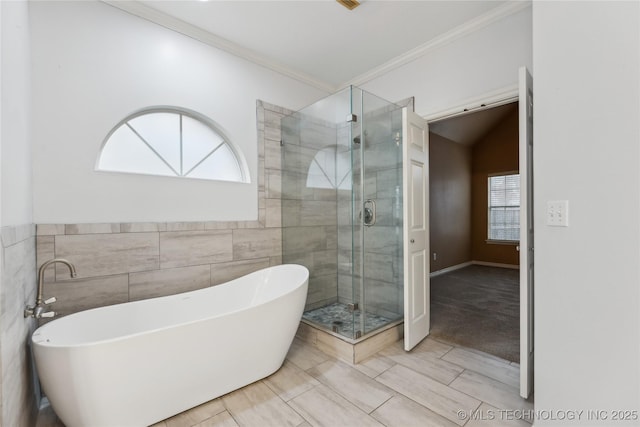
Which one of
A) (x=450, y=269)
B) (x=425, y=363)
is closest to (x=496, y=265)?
(x=450, y=269)

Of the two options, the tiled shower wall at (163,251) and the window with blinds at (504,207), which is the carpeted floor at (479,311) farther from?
the tiled shower wall at (163,251)

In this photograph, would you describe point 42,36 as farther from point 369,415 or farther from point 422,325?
point 422,325

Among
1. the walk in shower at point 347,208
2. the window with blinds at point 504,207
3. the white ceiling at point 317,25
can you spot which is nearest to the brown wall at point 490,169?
the window with blinds at point 504,207

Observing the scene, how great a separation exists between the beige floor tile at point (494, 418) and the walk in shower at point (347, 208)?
93cm

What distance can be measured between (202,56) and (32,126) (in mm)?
1393

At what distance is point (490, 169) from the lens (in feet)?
20.6

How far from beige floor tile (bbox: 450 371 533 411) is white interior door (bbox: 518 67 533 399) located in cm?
7

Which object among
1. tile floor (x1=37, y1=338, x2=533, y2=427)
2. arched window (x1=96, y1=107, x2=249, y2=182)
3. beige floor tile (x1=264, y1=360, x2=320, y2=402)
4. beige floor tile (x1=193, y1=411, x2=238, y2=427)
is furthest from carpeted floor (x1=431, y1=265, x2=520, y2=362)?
arched window (x1=96, y1=107, x2=249, y2=182)

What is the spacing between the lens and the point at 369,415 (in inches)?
63.7

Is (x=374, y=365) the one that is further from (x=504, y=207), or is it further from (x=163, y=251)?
(x=504, y=207)

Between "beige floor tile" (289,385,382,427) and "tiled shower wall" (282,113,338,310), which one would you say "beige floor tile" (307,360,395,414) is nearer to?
"beige floor tile" (289,385,382,427)

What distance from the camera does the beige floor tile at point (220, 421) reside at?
5.13 feet
